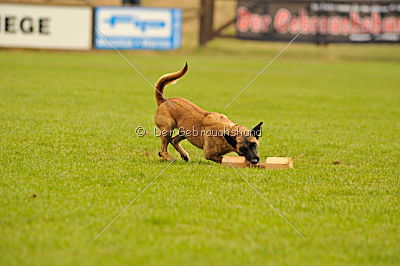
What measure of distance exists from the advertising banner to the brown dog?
23418 millimetres

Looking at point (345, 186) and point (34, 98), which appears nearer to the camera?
point (345, 186)

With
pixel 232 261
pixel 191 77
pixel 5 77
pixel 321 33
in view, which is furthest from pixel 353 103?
pixel 321 33

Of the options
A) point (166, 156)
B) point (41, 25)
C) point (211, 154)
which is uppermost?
point (211, 154)

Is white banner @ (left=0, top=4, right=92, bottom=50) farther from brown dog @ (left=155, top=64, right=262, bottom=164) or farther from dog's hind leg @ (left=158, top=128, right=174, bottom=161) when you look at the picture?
dog's hind leg @ (left=158, top=128, right=174, bottom=161)

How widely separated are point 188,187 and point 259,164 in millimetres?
1417

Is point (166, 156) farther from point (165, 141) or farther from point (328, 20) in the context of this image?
point (328, 20)

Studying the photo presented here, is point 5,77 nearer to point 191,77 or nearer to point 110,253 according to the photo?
point 191,77

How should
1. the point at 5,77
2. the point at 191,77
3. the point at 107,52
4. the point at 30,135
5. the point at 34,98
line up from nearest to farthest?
the point at 30,135, the point at 34,98, the point at 5,77, the point at 191,77, the point at 107,52

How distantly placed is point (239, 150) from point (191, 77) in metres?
14.3

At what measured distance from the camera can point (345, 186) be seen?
7.43 metres

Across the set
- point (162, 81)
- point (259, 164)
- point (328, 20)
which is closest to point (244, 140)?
point (259, 164)

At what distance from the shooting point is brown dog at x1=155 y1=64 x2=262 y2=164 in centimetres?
765

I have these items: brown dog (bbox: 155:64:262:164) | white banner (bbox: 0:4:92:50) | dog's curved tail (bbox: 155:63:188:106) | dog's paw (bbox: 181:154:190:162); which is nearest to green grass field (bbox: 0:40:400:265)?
dog's paw (bbox: 181:154:190:162)

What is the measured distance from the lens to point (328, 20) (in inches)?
1229
